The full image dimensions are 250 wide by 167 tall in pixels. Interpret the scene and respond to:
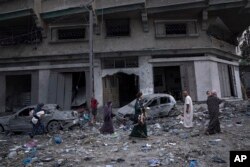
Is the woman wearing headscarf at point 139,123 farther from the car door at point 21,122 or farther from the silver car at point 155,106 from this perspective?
the car door at point 21,122

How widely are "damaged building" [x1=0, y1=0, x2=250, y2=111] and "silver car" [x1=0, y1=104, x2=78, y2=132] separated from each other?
4.91 meters

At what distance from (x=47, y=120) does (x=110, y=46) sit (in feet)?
24.4

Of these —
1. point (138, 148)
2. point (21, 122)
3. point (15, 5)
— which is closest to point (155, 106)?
point (21, 122)

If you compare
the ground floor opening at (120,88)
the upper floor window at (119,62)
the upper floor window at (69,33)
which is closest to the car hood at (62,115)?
the ground floor opening at (120,88)

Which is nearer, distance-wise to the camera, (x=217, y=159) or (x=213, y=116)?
(x=217, y=159)

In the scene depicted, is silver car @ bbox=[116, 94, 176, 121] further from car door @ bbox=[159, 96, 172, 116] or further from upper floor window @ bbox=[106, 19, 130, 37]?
upper floor window @ bbox=[106, 19, 130, 37]

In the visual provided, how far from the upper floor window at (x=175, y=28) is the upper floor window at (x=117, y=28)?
196 centimetres

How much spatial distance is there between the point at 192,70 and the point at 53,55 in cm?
888

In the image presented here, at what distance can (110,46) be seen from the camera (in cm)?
2088

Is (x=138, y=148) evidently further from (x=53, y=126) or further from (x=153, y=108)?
(x=153, y=108)

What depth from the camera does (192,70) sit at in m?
20.4

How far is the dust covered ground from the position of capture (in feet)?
28.0

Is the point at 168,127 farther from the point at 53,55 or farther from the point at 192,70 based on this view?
the point at 53,55

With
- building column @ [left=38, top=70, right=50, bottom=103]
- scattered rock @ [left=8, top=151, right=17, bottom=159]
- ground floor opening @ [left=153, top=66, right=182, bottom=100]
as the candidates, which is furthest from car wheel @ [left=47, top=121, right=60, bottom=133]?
ground floor opening @ [left=153, top=66, right=182, bottom=100]
